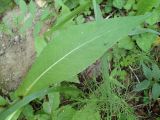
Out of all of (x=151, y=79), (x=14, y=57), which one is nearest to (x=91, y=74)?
(x=151, y=79)

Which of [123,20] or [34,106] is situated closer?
[123,20]

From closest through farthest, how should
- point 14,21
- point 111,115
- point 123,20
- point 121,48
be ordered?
1. point 123,20
2. point 111,115
3. point 121,48
4. point 14,21

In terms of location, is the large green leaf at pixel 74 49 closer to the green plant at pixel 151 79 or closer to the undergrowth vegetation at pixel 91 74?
the undergrowth vegetation at pixel 91 74

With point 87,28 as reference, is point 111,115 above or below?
below

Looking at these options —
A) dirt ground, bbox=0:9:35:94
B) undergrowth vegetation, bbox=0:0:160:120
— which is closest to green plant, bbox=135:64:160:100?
undergrowth vegetation, bbox=0:0:160:120

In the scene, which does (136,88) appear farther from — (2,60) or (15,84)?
(2,60)

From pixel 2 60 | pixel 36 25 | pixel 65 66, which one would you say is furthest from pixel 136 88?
pixel 2 60

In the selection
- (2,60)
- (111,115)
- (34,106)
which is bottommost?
(111,115)

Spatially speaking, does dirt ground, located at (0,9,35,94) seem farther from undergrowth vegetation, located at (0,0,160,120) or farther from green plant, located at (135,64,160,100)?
green plant, located at (135,64,160,100)

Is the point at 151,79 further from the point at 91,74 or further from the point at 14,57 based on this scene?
the point at 14,57
